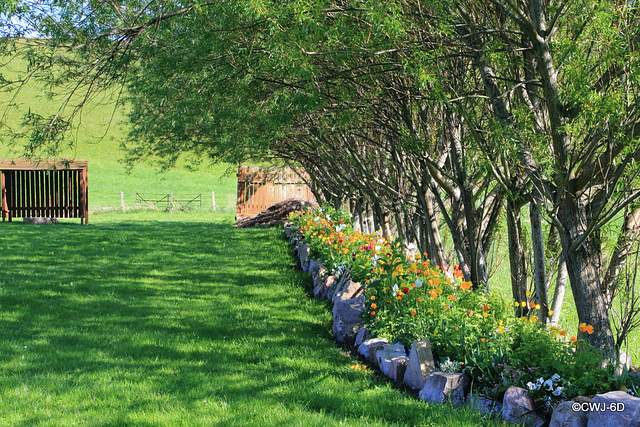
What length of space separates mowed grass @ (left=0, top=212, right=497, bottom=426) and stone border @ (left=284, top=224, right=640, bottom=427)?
0.56 feet

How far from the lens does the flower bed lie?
12.2 feet

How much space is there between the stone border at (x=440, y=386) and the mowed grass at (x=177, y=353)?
170 millimetres

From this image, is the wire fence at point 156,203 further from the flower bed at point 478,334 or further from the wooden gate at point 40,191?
the flower bed at point 478,334

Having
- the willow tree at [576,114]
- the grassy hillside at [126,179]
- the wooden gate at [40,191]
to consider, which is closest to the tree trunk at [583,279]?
the willow tree at [576,114]

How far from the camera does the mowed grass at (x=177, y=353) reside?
13.8 ft

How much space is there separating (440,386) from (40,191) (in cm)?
1959

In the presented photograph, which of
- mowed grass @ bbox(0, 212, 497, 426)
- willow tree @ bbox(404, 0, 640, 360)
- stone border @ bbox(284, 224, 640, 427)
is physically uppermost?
willow tree @ bbox(404, 0, 640, 360)

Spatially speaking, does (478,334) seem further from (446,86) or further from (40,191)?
(40,191)

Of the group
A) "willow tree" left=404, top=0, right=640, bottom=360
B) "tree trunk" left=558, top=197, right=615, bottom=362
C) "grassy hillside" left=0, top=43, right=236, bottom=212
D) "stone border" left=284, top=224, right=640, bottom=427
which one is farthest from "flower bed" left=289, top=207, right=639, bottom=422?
"grassy hillside" left=0, top=43, right=236, bottom=212

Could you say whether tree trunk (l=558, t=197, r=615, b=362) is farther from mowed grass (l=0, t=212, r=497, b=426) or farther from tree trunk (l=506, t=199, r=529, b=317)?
tree trunk (l=506, t=199, r=529, b=317)

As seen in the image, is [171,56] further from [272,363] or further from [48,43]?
[272,363]

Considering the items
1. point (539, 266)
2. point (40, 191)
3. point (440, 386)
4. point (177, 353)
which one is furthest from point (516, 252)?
point (40, 191)

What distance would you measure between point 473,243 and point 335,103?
2504mm

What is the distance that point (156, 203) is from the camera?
39438 millimetres
